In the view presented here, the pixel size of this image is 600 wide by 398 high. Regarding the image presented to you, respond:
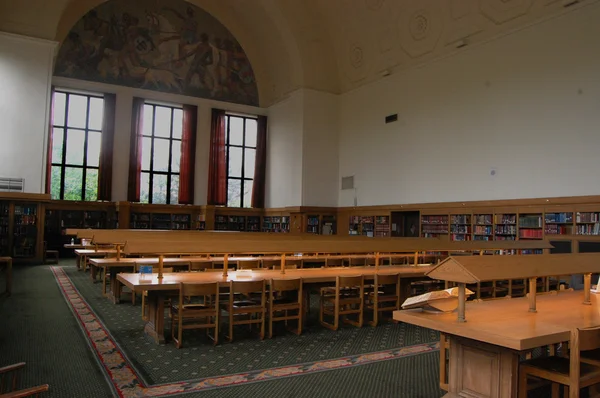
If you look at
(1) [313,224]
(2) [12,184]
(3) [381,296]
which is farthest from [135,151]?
(3) [381,296]

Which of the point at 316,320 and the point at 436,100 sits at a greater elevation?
the point at 436,100

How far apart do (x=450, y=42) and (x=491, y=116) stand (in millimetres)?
2818

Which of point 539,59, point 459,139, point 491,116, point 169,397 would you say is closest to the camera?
point 169,397

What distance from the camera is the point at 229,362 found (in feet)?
15.4

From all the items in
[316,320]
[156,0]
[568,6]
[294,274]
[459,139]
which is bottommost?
[316,320]

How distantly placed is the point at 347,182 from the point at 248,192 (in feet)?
15.6

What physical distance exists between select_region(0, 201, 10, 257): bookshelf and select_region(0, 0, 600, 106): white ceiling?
540 centimetres

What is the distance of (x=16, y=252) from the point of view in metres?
14.2

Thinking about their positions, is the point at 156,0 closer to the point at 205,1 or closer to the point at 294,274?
the point at 205,1

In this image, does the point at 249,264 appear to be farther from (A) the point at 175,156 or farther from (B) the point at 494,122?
(A) the point at 175,156

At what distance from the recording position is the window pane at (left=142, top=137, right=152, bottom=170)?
736 inches

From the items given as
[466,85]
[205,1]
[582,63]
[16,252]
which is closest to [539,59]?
[582,63]

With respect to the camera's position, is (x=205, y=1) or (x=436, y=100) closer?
(x=436, y=100)

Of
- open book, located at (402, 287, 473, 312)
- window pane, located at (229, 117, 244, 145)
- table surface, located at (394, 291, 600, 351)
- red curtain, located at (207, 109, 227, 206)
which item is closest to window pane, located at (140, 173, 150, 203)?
red curtain, located at (207, 109, 227, 206)
